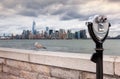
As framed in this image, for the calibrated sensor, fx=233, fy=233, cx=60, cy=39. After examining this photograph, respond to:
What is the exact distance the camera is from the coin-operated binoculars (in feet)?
6.64

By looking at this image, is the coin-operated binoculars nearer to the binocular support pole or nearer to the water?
the binocular support pole

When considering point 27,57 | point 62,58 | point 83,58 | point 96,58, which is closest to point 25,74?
point 27,57

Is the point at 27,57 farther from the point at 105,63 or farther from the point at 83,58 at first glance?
the point at 105,63

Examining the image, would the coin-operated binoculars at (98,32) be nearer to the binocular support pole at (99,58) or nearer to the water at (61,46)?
the binocular support pole at (99,58)

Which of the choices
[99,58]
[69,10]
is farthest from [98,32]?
[69,10]

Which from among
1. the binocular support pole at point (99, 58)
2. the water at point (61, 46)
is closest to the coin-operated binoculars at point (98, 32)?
the binocular support pole at point (99, 58)

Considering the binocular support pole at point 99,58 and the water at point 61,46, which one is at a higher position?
the binocular support pole at point 99,58

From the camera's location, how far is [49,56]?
3.43 meters

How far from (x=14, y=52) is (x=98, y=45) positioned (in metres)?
2.44

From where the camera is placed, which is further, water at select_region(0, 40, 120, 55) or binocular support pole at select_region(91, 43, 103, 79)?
water at select_region(0, 40, 120, 55)

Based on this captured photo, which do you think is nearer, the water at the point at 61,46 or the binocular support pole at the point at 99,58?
the binocular support pole at the point at 99,58

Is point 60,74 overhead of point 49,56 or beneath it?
beneath

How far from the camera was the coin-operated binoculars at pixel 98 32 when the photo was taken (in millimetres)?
2025

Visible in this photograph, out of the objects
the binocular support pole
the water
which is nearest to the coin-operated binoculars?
the binocular support pole
